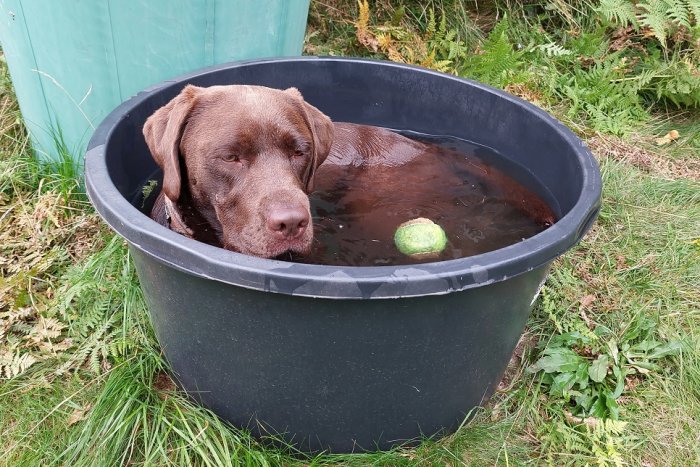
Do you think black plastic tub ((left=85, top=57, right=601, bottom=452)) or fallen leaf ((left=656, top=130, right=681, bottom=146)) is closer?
black plastic tub ((left=85, top=57, right=601, bottom=452))

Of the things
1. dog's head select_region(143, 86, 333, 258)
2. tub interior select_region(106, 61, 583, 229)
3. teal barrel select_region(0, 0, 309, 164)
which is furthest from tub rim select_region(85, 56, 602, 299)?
teal barrel select_region(0, 0, 309, 164)

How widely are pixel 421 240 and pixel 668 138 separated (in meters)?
3.14

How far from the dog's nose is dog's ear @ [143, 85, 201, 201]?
0.45 metres

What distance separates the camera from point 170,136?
2.64 meters

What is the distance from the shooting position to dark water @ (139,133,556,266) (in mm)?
3086

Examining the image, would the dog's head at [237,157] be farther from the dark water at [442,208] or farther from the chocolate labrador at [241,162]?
the dark water at [442,208]

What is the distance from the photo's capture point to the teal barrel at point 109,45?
320 centimetres

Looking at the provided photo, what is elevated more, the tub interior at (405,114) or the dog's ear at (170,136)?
the dog's ear at (170,136)

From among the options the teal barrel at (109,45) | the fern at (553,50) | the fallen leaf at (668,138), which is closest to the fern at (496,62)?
the fern at (553,50)

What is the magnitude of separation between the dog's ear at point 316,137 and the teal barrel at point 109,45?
701mm

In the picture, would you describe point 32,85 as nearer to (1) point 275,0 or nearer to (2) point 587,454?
(1) point 275,0

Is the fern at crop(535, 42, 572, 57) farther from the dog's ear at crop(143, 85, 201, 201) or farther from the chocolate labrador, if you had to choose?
the dog's ear at crop(143, 85, 201, 201)

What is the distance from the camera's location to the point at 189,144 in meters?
2.70

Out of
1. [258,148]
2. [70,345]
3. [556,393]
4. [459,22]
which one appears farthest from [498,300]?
[459,22]
